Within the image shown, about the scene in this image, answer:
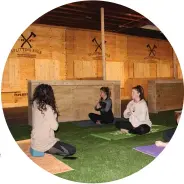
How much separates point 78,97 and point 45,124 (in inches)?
156

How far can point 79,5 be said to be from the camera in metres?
9.15

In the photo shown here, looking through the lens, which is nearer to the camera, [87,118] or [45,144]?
[45,144]

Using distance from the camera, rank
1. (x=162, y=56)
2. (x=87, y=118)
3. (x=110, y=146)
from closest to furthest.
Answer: (x=110, y=146) < (x=87, y=118) < (x=162, y=56)

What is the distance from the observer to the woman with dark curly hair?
3.70m

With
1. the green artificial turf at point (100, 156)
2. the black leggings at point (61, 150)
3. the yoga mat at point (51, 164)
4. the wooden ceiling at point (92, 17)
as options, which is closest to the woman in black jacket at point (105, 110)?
the green artificial turf at point (100, 156)

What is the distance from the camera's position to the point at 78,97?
25.1ft

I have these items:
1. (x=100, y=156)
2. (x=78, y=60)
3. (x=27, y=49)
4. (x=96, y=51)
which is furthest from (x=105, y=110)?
(x=96, y=51)

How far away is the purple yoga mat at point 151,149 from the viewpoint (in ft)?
12.9

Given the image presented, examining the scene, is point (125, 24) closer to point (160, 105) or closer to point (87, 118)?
point (160, 105)

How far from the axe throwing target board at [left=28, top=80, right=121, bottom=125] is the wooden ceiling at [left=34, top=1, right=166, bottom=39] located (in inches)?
124

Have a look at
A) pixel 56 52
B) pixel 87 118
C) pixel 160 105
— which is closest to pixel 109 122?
pixel 87 118

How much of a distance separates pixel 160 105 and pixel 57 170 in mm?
6796

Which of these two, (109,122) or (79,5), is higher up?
(79,5)

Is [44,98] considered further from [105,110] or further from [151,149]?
[105,110]
